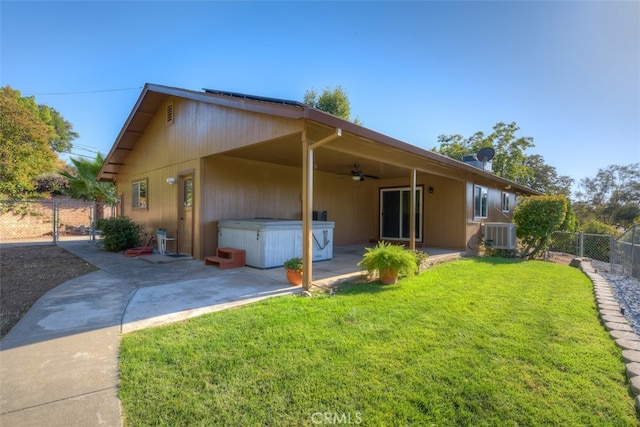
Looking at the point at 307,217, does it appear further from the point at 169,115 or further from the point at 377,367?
the point at 169,115

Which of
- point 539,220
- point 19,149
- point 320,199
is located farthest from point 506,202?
point 19,149

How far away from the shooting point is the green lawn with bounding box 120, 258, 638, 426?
1.88 m

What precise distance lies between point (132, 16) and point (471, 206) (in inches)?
475

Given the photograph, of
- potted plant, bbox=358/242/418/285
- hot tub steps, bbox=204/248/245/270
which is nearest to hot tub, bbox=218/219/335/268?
hot tub steps, bbox=204/248/245/270

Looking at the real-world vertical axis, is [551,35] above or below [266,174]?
above

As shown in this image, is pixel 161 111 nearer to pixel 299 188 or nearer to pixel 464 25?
pixel 299 188

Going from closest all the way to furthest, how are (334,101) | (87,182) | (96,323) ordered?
(96,323) → (87,182) → (334,101)

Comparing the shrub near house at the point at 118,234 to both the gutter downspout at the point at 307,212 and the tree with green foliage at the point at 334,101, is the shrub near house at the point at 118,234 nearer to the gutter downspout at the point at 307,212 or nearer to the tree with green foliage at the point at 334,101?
the gutter downspout at the point at 307,212

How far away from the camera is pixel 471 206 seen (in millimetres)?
9875

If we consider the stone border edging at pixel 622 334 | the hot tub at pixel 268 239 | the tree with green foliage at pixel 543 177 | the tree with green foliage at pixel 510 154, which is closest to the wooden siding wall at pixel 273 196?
the hot tub at pixel 268 239

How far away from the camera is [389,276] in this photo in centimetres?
498

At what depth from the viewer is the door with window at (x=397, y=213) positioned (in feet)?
34.8

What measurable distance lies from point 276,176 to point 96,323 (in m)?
5.92

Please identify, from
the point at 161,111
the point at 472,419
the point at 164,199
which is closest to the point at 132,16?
the point at 161,111
